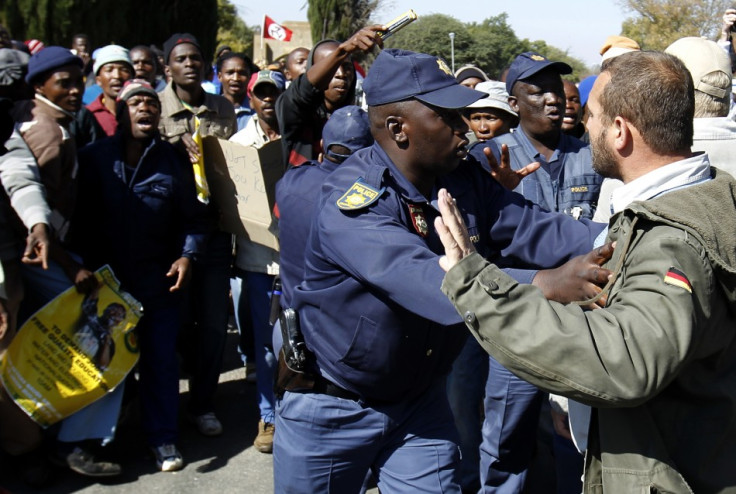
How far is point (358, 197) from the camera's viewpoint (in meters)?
2.52

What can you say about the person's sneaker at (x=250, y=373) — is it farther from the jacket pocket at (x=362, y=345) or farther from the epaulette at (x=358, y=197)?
the epaulette at (x=358, y=197)

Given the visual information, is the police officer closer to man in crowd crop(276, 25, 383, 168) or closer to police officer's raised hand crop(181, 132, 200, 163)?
man in crowd crop(276, 25, 383, 168)

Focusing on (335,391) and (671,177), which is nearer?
(671,177)

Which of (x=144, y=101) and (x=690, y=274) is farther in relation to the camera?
(x=144, y=101)

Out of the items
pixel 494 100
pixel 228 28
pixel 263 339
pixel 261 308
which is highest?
pixel 494 100

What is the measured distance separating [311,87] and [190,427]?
246cm

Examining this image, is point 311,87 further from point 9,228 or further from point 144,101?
point 9,228

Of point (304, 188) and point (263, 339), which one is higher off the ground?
point (304, 188)

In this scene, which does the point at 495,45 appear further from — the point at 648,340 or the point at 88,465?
the point at 648,340

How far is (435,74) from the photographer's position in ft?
8.86

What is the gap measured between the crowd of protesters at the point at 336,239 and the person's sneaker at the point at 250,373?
0.08 ft

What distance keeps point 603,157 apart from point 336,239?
0.83 meters

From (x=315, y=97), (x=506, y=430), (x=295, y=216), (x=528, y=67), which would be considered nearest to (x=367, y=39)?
(x=315, y=97)

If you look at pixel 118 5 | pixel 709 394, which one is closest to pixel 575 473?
pixel 709 394
